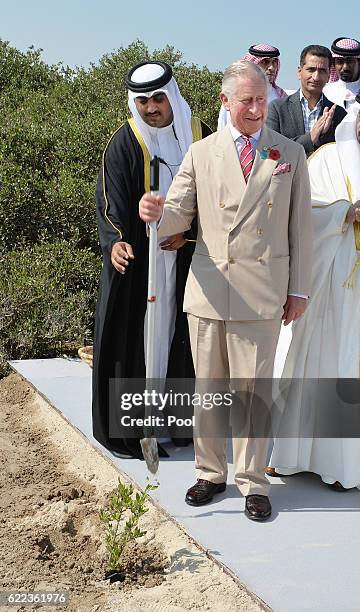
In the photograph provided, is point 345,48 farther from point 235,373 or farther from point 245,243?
point 235,373

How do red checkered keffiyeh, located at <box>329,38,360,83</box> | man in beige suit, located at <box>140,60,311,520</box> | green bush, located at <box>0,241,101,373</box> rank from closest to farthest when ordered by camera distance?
1. man in beige suit, located at <box>140,60,311,520</box>
2. red checkered keffiyeh, located at <box>329,38,360,83</box>
3. green bush, located at <box>0,241,101,373</box>

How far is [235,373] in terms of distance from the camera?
401 centimetres

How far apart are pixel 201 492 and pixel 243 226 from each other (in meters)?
1.26

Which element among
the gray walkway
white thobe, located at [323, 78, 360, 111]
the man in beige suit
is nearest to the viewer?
the gray walkway

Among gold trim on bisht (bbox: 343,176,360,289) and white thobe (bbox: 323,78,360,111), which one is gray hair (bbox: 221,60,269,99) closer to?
gold trim on bisht (bbox: 343,176,360,289)

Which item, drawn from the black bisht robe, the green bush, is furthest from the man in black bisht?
the green bush

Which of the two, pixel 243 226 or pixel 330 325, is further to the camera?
pixel 330 325

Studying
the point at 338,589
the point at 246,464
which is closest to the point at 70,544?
the point at 246,464

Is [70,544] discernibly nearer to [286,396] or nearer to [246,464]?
[246,464]

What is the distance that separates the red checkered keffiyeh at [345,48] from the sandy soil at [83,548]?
322 cm

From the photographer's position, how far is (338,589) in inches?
131

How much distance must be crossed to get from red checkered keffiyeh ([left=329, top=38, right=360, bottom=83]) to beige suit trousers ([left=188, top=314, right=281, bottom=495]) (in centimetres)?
295

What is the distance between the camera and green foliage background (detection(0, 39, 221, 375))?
725 centimetres

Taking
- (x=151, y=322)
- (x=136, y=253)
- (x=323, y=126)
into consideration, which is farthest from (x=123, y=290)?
(x=323, y=126)
